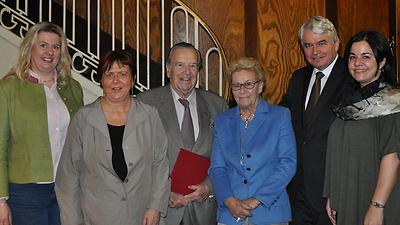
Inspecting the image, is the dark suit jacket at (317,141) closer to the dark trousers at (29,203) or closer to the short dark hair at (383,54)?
the short dark hair at (383,54)

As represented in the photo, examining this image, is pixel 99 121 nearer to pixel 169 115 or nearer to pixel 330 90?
pixel 169 115

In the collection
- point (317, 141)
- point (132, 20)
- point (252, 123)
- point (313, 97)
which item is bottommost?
point (317, 141)

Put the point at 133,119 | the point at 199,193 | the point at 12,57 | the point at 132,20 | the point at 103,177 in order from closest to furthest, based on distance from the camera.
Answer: the point at 103,177, the point at 133,119, the point at 199,193, the point at 12,57, the point at 132,20

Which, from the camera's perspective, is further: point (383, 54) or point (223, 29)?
point (223, 29)

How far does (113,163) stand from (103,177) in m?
0.09

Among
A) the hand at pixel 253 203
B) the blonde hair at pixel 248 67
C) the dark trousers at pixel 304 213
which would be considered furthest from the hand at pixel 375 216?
the blonde hair at pixel 248 67

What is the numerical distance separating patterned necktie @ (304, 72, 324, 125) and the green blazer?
152 cm

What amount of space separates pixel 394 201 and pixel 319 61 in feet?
3.08

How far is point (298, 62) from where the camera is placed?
5.39 meters

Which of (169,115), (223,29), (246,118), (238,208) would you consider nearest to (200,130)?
(169,115)

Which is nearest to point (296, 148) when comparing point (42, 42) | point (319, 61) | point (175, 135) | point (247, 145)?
point (247, 145)

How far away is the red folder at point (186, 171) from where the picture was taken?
2.96m

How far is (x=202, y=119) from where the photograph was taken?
3127 millimetres

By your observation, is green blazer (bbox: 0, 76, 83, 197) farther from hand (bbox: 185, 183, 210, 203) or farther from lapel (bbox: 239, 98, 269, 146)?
lapel (bbox: 239, 98, 269, 146)
